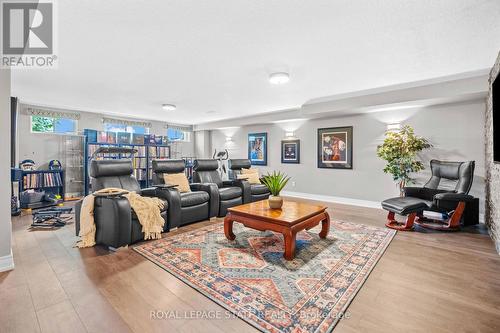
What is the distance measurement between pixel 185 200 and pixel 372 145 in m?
4.30

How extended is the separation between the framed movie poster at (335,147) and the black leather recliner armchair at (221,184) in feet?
8.12

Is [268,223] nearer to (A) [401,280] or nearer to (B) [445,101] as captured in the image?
(A) [401,280]

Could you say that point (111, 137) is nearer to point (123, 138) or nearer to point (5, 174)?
point (123, 138)

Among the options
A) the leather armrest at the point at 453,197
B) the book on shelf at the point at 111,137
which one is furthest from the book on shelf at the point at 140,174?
the leather armrest at the point at 453,197

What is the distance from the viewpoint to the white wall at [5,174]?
2.30m

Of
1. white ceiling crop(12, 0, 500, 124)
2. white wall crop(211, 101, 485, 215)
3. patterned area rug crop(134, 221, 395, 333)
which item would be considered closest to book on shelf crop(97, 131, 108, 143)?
white ceiling crop(12, 0, 500, 124)

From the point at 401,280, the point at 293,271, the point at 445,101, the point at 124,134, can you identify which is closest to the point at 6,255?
the point at 293,271

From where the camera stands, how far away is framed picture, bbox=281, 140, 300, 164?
22.1ft

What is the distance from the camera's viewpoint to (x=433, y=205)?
12.0 ft

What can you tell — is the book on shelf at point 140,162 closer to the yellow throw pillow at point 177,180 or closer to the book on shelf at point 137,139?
the book on shelf at point 137,139

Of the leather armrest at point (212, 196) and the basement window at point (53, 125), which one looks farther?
the basement window at point (53, 125)

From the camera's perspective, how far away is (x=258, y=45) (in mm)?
2754

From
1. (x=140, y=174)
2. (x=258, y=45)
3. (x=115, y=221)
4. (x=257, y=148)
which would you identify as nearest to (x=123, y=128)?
(x=140, y=174)

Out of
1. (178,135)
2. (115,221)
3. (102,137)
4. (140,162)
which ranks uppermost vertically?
(178,135)
